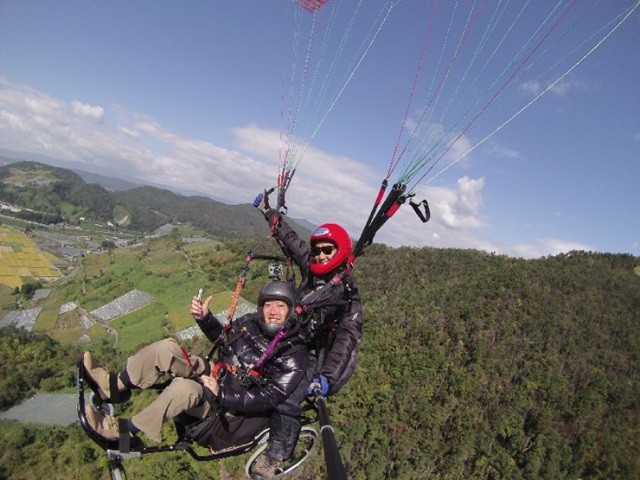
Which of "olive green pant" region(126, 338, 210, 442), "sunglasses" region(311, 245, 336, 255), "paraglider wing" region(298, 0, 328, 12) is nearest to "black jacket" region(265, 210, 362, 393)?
"sunglasses" region(311, 245, 336, 255)

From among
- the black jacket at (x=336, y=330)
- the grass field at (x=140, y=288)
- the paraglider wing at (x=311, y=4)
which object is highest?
the paraglider wing at (x=311, y=4)

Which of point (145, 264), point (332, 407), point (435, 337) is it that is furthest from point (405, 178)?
point (145, 264)

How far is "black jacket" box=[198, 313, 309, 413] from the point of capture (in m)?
4.09

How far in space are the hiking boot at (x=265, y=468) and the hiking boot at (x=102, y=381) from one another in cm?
175

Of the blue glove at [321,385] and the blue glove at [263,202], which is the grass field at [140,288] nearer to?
the blue glove at [263,202]

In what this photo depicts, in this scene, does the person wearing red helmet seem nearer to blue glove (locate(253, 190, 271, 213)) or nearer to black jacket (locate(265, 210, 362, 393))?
black jacket (locate(265, 210, 362, 393))

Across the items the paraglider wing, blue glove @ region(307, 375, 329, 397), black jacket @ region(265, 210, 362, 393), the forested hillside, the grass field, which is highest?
the paraglider wing

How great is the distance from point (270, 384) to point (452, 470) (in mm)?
39633

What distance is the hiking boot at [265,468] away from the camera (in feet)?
15.1

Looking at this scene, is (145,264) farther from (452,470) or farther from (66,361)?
(452,470)

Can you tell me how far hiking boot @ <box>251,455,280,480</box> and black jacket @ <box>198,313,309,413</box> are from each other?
32.9 inches

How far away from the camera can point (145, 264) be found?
91.2 meters

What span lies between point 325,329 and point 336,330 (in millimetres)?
191

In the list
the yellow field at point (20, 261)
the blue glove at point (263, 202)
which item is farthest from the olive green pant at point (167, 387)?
the yellow field at point (20, 261)
